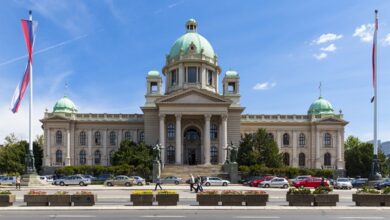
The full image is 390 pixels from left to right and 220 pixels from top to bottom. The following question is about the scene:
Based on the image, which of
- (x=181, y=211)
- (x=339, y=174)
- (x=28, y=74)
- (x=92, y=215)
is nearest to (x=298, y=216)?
(x=181, y=211)

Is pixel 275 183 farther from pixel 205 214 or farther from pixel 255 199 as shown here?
pixel 205 214

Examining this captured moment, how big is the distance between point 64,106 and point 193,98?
29992 mm

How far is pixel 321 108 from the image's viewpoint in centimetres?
9512

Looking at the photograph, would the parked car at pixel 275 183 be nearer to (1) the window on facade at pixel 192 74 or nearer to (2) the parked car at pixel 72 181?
(2) the parked car at pixel 72 181

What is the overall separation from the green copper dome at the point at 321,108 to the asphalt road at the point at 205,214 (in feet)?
243

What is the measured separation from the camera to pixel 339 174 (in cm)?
9012

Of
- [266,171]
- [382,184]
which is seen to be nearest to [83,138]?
[266,171]

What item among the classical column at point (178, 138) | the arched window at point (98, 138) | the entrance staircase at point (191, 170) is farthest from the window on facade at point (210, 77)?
the arched window at point (98, 138)

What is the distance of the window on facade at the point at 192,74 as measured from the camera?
90375 mm

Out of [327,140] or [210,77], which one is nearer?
[327,140]

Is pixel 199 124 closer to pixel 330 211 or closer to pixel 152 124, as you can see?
Result: pixel 152 124

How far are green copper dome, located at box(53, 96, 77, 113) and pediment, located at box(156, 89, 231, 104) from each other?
2400 centimetres

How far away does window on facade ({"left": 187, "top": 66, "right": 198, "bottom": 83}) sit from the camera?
297 ft

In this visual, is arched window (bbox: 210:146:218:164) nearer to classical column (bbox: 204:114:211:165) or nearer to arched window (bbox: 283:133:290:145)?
classical column (bbox: 204:114:211:165)
